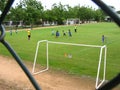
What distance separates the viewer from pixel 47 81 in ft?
42.9

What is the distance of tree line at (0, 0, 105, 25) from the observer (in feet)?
220

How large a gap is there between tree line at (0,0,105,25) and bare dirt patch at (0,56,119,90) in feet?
109

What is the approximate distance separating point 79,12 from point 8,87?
105 m

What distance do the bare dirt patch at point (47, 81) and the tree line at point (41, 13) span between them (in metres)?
33.3

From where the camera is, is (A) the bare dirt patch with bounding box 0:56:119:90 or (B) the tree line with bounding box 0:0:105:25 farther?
(B) the tree line with bounding box 0:0:105:25

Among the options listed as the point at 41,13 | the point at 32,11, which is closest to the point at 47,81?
the point at 32,11

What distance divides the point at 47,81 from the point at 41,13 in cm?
6529

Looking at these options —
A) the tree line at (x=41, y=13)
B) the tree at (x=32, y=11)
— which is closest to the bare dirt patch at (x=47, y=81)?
the tree line at (x=41, y=13)

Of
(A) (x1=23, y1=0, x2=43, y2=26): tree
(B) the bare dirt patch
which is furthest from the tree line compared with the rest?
(B) the bare dirt patch

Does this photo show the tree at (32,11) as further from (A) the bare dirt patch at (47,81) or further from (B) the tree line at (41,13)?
(A) the bare dirt patch at (47,81)

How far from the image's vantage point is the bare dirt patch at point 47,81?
12.1 m

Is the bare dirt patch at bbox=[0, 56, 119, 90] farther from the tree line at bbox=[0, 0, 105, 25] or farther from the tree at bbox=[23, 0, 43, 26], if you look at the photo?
the tree at bbox=[23, 0, 43, 26]

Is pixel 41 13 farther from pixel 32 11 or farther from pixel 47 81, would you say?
pixel 47 81

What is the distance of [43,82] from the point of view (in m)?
12.9
